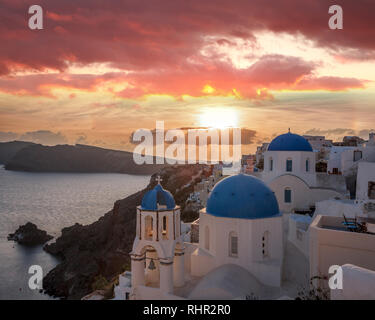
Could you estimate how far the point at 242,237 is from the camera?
40.8 ft

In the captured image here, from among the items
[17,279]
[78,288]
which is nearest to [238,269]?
[78,288]

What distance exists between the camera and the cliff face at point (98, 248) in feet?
116

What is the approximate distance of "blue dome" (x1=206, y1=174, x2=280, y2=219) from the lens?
41.5 ft

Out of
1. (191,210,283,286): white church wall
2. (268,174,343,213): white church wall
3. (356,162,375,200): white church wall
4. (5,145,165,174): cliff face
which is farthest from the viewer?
(5,145,165,174): cliff face

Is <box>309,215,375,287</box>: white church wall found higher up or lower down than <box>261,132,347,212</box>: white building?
lower down

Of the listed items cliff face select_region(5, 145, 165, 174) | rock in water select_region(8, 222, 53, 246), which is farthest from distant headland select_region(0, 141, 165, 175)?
rock in water select_region(8, 222, 53, 246)

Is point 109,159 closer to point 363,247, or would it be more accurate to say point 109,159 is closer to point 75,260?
point 75,260

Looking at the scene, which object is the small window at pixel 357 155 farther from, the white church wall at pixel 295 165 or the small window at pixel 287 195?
the small window at pixel 287 195

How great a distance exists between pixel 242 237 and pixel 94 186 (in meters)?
123

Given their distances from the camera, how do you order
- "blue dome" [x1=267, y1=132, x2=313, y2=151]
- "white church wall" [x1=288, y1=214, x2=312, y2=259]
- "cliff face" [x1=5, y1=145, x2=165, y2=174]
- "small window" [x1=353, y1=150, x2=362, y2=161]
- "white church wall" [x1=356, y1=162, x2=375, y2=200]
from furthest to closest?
"cliff face" [x1=5, y1=145, x2=165, y2=174]
"small window" [x1=353, y1=150, x2=362, y2=161]
"blue dome" [x1=267, y1=132, x2=313, y2=151]
"white church wall" [x1=356, y1=162, x2=375, y2=200]
"white church wall" [x1=288, y1=214, x2=312, y2=259]

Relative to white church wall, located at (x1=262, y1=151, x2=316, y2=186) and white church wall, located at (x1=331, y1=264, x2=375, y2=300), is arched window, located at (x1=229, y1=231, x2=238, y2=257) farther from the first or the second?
white church wall, located at (x1=262, y1=151, x2=316, y2=186)

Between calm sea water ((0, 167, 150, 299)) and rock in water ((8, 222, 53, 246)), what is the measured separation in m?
1.09
